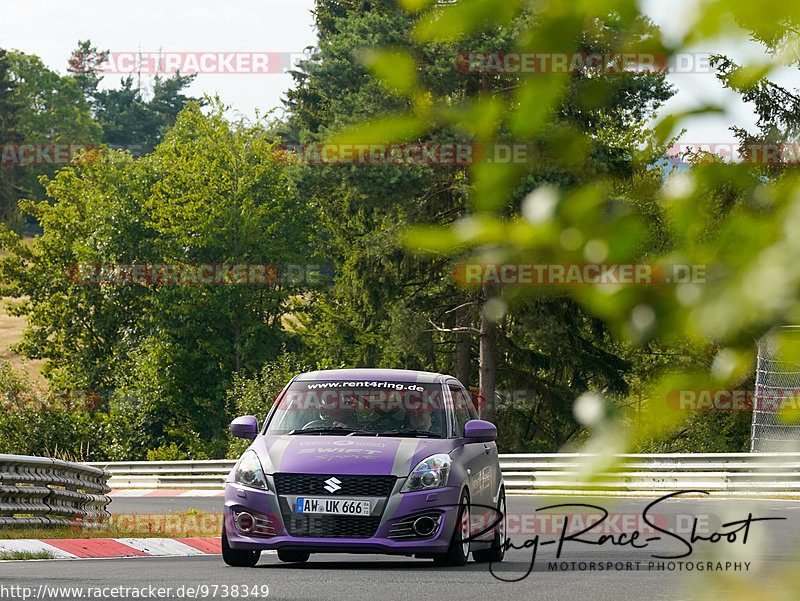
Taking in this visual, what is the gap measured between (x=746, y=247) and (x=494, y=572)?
898 centimetres

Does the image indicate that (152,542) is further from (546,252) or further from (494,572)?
(546,252)

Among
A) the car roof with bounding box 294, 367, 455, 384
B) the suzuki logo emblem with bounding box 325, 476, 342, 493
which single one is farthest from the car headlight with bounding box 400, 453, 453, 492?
the car roof with bounding box 294, 367, 455, 384

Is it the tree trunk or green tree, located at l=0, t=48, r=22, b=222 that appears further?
green tree, located at l=0, t=48, r=22, b=222

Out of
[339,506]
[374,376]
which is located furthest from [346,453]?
[374,376]

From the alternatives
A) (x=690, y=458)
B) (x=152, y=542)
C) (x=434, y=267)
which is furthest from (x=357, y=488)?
(x=434, y=267)

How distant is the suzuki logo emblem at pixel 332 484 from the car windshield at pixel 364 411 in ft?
2.65

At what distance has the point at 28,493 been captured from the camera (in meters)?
12.3

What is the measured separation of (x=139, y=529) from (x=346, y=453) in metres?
4.86

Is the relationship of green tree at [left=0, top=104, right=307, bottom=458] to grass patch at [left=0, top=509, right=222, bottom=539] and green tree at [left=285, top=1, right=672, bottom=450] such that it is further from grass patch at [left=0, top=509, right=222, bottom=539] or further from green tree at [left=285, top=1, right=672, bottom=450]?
grass patch at [left=0, top=509, right=222, bottom=539]

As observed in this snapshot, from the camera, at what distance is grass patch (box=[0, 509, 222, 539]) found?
12.3 metres

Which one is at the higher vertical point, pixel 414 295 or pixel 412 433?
pixel 414 295

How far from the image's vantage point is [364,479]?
9.86m

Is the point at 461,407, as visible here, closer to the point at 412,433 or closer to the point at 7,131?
the point at 412,433

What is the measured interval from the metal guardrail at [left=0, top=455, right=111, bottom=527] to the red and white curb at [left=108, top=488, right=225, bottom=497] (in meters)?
11.9
